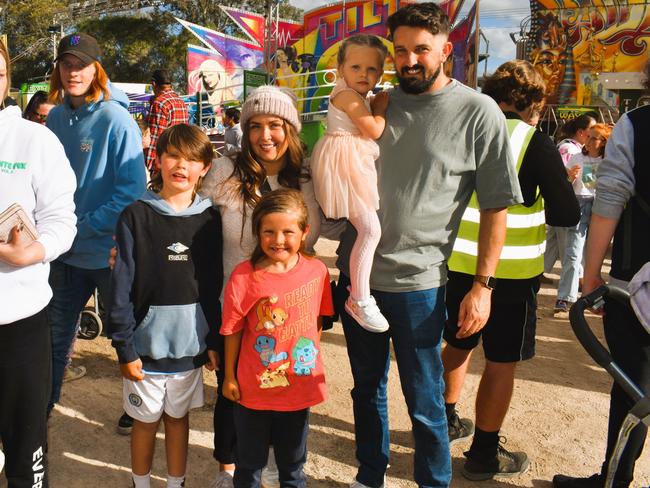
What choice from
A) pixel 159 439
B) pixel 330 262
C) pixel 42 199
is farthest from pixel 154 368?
pixel 330 262

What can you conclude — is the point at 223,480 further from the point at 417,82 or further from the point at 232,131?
the point at 232,131

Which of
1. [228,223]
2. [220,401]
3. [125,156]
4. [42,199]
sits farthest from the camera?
[125,156]

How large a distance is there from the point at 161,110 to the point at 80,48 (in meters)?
3.73

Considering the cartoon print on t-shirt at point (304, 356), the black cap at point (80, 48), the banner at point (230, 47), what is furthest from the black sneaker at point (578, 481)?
the banner at point (230, 47)

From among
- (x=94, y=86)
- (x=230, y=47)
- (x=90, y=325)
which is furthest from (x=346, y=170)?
(x=230, y=47)

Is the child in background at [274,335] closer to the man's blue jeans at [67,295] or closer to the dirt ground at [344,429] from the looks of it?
the dirt ground at [344,429]

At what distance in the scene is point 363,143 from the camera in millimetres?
2424

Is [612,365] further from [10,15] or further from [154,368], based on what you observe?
[10,15]

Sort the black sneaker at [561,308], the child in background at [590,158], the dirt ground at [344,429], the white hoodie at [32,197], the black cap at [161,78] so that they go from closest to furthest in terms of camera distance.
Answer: the white hoodie at [32,197] → the dirt ground at [344,429] → the black sneaker at [561,308] → the child in background at [590,158] → the black cap at [161,78]

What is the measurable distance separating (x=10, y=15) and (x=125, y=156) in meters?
47.0

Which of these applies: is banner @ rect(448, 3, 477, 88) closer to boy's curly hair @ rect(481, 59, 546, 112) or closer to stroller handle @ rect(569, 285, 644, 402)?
boy's curly hair @ rect(481, 59, 546, 112)

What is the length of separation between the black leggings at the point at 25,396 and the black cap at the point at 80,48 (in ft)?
4.77

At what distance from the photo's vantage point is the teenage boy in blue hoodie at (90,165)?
3012 mm

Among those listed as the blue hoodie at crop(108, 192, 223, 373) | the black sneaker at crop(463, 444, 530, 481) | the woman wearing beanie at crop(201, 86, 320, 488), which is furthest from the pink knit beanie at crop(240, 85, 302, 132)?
the black sneaker at crop(463, 444, 530, 481)
